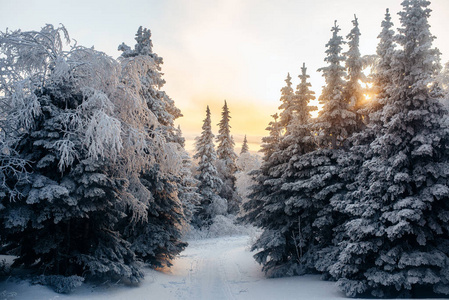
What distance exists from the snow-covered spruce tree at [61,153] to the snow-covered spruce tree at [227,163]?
2879 centimetres

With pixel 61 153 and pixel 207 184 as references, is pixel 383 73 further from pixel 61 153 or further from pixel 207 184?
pixel 207 184

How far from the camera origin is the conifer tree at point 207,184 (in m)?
33.6

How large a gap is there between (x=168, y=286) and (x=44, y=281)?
490cm

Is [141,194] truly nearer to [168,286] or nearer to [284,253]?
[168,286]

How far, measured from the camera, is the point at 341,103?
522 inches

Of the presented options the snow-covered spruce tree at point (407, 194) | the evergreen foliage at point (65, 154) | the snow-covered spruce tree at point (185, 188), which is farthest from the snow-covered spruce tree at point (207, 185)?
the snow-covered spruce tree at point (407, 194)

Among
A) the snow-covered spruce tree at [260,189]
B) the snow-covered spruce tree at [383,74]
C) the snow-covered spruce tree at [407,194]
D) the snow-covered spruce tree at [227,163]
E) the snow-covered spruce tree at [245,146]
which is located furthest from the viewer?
the snow-covered spruce tree at [245,146]

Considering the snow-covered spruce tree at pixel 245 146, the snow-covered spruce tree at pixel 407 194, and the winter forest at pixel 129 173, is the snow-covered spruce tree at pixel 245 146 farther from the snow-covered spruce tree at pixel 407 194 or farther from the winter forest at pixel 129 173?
the snow-covered spruce tree at pixel 407 194

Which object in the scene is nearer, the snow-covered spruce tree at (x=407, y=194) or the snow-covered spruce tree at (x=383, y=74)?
the snow-covered spruce tree at (x=407, y=194)

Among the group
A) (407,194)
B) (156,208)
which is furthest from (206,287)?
(407,194)

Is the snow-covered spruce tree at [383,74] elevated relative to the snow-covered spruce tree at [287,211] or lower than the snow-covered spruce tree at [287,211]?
elevated

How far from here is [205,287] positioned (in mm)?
11977

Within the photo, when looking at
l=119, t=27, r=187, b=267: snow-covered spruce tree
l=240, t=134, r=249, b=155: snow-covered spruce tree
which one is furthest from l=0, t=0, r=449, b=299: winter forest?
l=240, t=134, r=249, b=155: snow-covered spruce tree

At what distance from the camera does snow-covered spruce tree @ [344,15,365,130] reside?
43.5 ft
